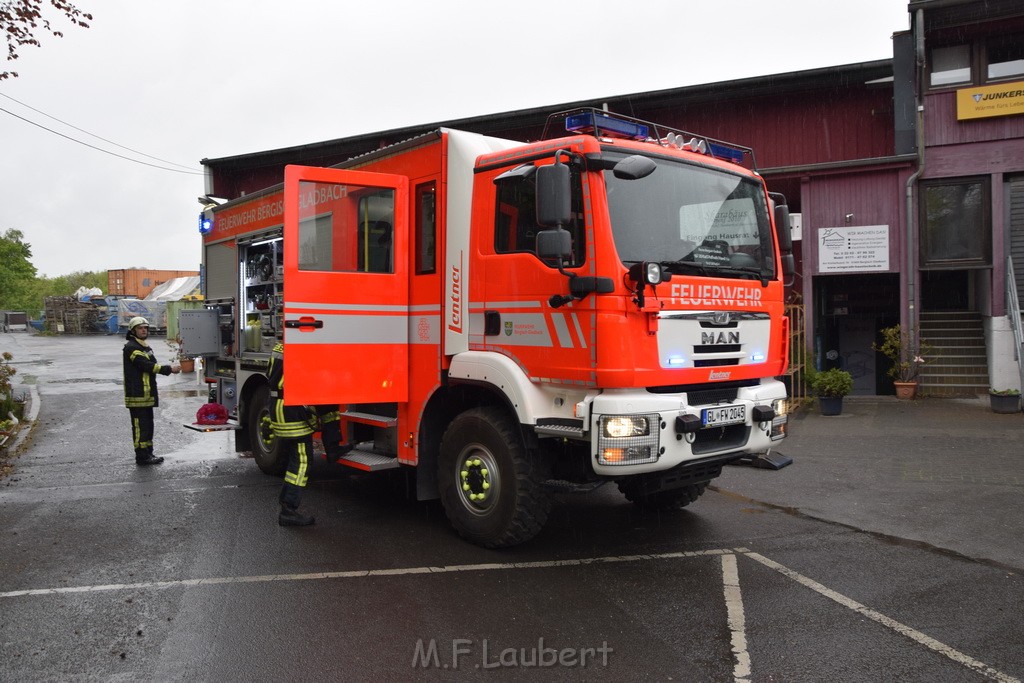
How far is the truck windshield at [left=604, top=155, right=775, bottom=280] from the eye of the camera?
502 centimetres

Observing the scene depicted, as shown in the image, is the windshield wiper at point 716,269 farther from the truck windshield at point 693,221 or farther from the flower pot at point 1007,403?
the flower pot at point 1007,403

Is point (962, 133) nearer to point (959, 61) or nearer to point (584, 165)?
point (959, 61)

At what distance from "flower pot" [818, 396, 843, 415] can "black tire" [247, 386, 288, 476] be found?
8.12m

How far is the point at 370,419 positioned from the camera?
671 centimetres

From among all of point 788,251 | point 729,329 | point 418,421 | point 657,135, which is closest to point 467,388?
point 418,421

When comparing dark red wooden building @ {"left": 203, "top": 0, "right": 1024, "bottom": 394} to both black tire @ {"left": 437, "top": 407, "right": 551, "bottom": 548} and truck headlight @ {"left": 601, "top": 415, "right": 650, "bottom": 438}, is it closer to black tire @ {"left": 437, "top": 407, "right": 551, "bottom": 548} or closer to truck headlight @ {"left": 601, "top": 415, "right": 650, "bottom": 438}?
black tire @ {"left": 437, "top": 407, "right": 551, "bottom": 548}

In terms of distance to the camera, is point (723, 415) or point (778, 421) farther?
point (778, 421)

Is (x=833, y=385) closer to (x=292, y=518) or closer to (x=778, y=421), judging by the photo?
(x=778, y=421)

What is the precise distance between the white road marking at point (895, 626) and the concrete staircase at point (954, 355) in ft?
33.2

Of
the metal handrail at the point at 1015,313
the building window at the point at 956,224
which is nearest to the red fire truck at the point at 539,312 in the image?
the metal handrail at the point at 1015,313

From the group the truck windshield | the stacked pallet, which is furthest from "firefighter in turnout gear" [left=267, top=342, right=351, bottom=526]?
the stacked pallet

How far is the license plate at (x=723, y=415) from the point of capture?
→ 5.12 m

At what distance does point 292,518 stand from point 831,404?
8797 mm

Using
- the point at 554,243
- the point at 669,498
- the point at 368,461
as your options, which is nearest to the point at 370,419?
the point at 368,461
